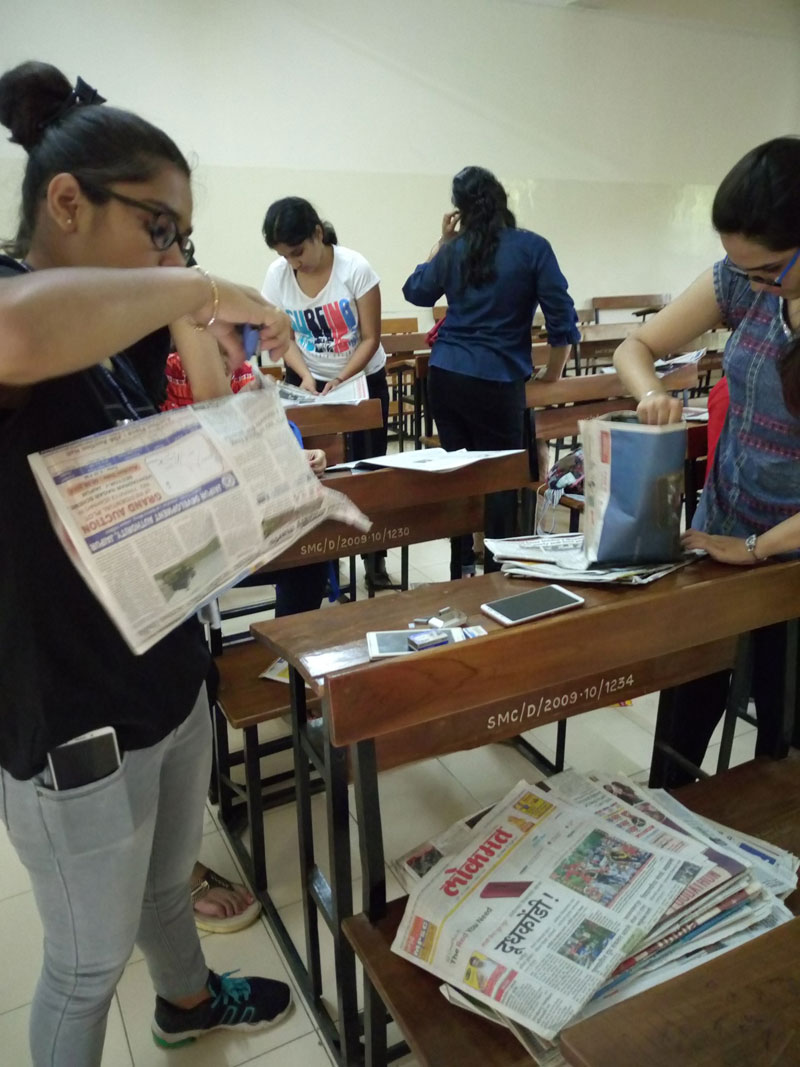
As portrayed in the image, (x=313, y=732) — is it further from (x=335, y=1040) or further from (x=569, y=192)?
(x=569, y=192)

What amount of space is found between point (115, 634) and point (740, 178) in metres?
1.04

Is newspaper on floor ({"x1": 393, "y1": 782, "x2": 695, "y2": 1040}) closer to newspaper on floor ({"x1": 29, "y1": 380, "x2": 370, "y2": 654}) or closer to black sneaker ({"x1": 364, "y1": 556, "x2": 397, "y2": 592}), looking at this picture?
newspaper on floor ({"x1": 29, "y1": 380, "x2": 370, "y2": 654})

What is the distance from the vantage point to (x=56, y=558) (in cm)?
67

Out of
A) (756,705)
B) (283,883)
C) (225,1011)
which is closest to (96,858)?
(225,1011)

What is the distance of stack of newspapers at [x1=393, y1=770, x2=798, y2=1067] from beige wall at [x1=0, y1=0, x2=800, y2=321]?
4319mm

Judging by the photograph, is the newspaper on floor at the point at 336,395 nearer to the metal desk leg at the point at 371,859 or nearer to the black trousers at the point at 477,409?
the black trousers at the point at 477,409

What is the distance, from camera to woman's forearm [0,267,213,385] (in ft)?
1.74

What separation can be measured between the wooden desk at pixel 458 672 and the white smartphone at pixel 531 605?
0.02 metres

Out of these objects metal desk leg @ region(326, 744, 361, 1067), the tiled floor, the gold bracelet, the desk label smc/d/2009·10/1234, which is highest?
the gold bracelet

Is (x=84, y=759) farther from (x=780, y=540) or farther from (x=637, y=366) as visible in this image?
(x=637, y=366)

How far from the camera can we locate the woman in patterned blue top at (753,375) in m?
1.00

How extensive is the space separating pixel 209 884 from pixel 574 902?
3.11 ft

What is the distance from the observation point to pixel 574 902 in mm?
842

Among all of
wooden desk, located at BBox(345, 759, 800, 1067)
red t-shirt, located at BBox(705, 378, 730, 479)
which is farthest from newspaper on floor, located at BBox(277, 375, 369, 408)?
wooden desk, located at BBox(345, 759, 800, 1067)
